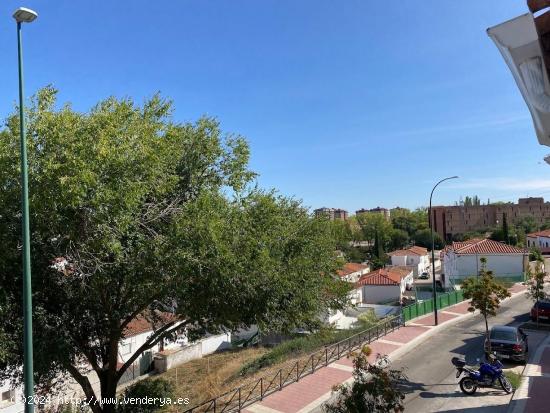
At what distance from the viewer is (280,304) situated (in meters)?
12.4

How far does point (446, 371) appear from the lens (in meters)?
16.9

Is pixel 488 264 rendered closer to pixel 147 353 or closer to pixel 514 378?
pixel 514 378

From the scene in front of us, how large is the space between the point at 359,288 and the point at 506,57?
45.4m

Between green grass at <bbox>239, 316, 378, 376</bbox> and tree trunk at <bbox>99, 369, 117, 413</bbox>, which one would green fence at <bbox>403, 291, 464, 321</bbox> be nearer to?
green grass at <bbox>239, 316, 378, 376</bbox>

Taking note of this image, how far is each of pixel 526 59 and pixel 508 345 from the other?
704 inches

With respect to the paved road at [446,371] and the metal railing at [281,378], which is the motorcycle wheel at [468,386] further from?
the metal railing at [281,378]

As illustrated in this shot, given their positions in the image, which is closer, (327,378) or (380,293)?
(327,378)

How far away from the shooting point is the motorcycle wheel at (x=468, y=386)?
45.8 ft

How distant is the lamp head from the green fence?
80.0 feet

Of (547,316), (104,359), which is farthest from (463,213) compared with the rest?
(104,359)

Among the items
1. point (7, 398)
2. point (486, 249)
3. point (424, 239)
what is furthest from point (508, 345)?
point (424, 239)

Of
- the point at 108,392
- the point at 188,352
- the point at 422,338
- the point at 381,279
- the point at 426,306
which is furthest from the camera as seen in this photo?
the point at 381,279

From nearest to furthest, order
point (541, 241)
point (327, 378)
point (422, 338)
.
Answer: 1. point (327, 378)
2. point (422, 338)
3. point (541, 241)

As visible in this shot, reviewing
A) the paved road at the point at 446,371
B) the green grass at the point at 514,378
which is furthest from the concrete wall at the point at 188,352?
the green grass at the point at 514,378
